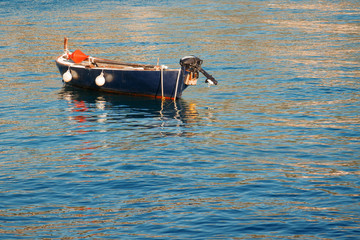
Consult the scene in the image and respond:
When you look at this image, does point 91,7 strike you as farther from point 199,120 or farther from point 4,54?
point 199,120

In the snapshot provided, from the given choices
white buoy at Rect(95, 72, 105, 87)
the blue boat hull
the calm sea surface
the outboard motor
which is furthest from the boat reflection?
the outboard motor

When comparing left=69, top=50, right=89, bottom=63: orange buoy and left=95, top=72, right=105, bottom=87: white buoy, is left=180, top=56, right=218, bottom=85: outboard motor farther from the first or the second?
left=69, top=50, right=89, bottom=63: orange buoy

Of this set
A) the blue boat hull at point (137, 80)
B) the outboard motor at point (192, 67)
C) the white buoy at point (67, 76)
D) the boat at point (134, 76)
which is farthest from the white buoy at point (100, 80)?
the outboard motor at point (192, 67)

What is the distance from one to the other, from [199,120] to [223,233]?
1103 cm

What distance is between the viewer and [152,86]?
27281mm

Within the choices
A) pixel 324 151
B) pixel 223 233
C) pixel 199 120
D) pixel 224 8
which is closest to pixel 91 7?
pixel 224 8

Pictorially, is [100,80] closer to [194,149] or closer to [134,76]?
[134,76]

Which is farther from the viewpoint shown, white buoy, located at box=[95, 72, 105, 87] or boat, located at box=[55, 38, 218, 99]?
white buoy, located at box=[95, 72, 105, 87]

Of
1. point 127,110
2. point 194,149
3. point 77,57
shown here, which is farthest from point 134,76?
point 194,149

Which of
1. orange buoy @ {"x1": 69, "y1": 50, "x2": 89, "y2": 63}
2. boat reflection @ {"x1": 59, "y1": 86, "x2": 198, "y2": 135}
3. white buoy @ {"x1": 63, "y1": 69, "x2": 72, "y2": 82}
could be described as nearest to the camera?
boat reflection @ {"x1": 59, "y1": 86, "x2": 198, "y2": 135}

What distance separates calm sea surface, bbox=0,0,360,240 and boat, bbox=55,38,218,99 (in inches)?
23.5

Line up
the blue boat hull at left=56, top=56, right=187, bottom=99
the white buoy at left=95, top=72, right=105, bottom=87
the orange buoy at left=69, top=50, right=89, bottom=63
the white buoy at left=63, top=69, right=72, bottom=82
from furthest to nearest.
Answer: the orange buoy at left=69, top=50, right=89, bottom=63 < the white buoy at left=63, top=69, right=72, bottom=82 < the white buoy at left=95, top=72, right=105, bottom=87 < the blue boat hull at left=56, top=56, right=187, bottom=99

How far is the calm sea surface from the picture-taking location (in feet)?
44.3

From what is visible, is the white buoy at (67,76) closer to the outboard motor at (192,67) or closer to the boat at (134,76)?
the boat at (134,76)
